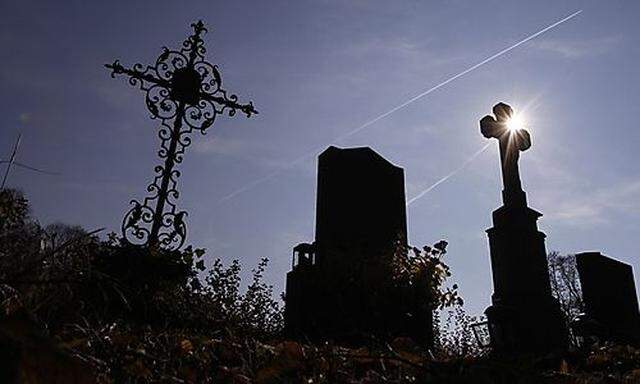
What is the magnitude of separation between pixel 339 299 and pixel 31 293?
551cm

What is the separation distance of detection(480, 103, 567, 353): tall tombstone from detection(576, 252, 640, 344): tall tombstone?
1088 millimetres

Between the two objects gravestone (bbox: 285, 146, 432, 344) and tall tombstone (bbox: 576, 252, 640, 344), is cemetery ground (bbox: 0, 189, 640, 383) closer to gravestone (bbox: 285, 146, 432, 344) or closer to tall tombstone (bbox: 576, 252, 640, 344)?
gravestone (bbox: 285, 146, 432, 344)

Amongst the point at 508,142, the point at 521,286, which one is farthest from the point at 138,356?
the point at 508,142

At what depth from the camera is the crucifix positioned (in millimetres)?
9375

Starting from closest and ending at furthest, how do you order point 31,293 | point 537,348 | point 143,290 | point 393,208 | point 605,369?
point 31,293
point 605,369
point 143,290
point 537,348
point 393,208

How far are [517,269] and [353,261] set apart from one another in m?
2.96

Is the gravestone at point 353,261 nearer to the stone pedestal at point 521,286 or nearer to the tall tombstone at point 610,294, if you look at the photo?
the stone pedestal at point 521,286

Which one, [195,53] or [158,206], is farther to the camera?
[195,53]

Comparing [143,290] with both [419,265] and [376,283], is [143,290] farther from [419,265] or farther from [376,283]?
[419,265]

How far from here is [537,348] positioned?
7469mm

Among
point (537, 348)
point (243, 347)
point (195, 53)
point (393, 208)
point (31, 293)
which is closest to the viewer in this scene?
point (31, 293)

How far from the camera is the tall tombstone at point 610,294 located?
8.91 m

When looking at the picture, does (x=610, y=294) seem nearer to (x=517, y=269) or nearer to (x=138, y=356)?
(x=517, y=269)

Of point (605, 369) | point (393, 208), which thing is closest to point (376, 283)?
point (393, 208)
